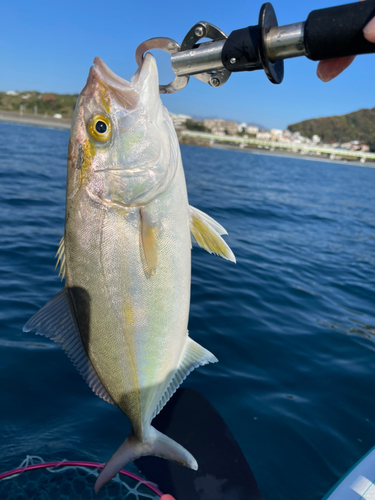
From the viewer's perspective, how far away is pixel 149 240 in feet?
5.68

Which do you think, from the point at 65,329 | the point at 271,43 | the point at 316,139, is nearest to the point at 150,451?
the point at 65,329

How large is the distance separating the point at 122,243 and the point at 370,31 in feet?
4.11

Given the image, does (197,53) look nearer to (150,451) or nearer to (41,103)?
(150,451)

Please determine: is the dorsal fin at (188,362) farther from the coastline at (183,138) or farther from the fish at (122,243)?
the coastline at (183,138)

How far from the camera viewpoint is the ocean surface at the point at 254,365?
3029 mm

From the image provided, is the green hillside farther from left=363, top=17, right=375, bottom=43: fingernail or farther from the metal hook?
left=363, top=17, right=375, bottom=43: fingernail

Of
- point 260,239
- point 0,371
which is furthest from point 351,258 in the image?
point 0,371

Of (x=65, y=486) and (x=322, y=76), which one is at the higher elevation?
(x=322, y=76)

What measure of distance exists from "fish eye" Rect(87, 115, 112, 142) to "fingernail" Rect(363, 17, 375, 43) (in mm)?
1120

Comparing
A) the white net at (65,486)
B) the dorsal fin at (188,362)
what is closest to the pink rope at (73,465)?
the white net at (65,486)

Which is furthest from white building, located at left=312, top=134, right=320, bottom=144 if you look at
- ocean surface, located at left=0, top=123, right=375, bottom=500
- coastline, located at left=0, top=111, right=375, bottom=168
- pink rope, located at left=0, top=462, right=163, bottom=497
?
pink rope, located at left=0, top=462, right=163, bottom=497

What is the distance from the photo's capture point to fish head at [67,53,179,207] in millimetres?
1719

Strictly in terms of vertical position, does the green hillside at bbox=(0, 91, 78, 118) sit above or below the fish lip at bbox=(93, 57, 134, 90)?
above

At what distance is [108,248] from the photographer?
1.71m
